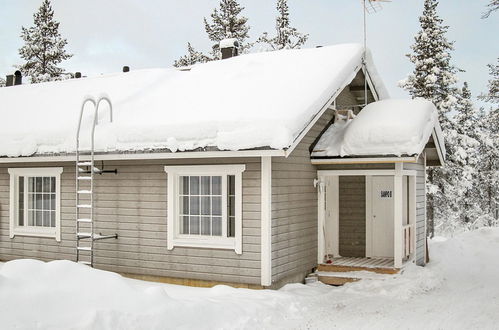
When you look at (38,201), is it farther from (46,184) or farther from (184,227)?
(184,227)

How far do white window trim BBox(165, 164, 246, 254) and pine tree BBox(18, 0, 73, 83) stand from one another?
2278 cm

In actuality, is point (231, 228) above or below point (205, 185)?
below

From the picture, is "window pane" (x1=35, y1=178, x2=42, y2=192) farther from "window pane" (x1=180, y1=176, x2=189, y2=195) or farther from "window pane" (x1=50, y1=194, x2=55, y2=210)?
"window pane" (x1=180, y1=176, x2=189, y2=195)

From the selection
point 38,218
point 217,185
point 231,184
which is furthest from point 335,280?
point 38,218

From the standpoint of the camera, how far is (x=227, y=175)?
10250mm

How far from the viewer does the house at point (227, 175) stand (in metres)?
9.95

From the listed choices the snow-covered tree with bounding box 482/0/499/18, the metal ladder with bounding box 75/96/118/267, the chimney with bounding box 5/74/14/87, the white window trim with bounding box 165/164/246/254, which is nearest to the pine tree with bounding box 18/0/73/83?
the chimney with bounding box 5/74/14/87

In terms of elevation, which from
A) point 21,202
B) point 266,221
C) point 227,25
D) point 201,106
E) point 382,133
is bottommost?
point 266,221

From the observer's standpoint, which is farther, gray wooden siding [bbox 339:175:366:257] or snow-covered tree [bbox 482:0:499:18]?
gray wooden siding [bbox 339:175:366:257]

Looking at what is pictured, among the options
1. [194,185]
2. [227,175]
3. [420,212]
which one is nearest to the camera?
[227,175]

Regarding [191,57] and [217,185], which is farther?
[191,57]

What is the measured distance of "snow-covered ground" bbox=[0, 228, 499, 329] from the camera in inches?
269

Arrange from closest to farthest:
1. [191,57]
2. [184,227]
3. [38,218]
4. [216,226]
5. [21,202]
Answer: [216,226] < [184,227] < [38,218] < [21,202] < [191,57]

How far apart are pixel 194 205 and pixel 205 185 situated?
0.44m
